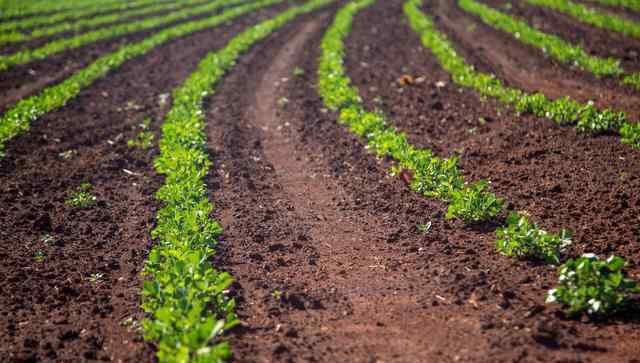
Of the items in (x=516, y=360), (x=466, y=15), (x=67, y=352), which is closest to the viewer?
(x=516, y=360)

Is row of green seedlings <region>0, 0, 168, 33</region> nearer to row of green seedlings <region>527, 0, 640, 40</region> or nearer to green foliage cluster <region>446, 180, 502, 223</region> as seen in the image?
row of green seedlings <region>527, 0, 640, 40</region>

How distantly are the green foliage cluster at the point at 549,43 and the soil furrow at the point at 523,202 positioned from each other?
3.77 m

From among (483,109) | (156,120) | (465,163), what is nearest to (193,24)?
(156,120)

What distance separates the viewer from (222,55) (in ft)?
66.3

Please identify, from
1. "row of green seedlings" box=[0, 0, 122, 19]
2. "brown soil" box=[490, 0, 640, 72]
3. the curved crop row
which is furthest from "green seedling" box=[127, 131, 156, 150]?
"row of green seedlings" box=[0, 0, 122, 19]

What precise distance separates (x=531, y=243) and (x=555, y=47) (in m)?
13.4

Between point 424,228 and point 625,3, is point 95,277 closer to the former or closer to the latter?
point 424,228

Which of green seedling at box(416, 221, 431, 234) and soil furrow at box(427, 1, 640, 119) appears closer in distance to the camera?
green seedling at box(416, 221, 431, 234)

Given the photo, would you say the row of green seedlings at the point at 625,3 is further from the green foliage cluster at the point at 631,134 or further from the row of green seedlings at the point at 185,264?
the row of green seedlings at the point at 185,264

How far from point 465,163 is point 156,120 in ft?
22.8

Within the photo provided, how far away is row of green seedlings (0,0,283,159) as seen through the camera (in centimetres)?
1292

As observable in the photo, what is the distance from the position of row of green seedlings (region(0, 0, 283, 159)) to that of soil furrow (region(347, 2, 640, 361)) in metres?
7.36

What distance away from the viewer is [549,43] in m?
18.9

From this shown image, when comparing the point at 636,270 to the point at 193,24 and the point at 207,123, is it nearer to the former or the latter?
the point at 207,123
